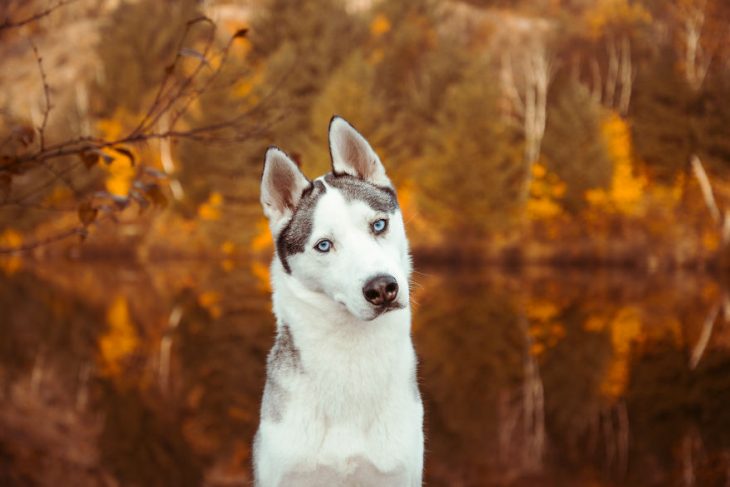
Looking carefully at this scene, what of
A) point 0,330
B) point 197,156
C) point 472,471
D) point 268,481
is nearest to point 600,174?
point 197,156

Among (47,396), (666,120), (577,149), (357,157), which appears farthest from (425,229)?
(357,157)

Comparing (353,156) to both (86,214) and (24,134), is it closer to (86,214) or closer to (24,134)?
(86,214)

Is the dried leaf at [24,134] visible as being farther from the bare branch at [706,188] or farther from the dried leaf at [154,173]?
the bare branch at [706,188]

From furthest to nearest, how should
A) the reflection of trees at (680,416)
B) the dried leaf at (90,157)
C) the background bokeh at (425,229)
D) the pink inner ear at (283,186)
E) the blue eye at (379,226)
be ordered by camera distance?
the background bokeh at (425,229) → the reflection of trees at (680,416) → the dried leaf at (90,157) → the pink inner ear at (283,186) → the blue eye at (379,226)

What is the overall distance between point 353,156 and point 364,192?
249 millimetres

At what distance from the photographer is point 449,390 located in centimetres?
1212

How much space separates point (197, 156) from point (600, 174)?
20.8m

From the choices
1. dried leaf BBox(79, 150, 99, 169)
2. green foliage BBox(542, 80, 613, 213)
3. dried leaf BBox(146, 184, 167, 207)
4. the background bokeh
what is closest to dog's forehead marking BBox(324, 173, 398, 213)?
the background bokeh

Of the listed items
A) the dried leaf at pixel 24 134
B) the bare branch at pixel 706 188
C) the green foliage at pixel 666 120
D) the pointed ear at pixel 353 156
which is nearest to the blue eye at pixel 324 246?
the pointed ear at pixel 353 156

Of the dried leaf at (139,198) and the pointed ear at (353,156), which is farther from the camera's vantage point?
the dried leaf at (139,198)

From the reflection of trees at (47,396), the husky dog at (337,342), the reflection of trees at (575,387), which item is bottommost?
the reflection of trees at (47,396)

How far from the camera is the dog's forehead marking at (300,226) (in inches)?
148

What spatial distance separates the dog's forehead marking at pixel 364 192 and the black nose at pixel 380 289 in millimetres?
476

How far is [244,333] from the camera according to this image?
1736 centimetres
